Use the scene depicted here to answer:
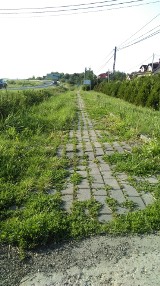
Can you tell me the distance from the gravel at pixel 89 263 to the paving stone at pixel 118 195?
806mm

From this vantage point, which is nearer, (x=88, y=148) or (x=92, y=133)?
(x=88, y=148)

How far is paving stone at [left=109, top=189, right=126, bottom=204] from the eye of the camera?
360 cm

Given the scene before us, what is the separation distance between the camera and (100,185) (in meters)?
4.09

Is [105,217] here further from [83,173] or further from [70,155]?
[70,155]

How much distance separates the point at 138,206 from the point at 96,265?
122cm

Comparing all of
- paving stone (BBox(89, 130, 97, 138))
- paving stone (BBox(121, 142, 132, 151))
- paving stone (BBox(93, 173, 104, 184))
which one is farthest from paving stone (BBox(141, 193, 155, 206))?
paving stone (BBox(89, 130, 97, 138))

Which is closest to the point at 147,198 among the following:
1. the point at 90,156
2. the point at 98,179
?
the point at 98,179

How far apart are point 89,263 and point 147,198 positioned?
151cm

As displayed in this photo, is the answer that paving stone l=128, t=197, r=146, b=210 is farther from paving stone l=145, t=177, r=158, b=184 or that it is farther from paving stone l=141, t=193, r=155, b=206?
paving stone l=145, t=177, r=158, b=184

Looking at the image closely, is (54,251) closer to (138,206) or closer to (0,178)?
(138,206)

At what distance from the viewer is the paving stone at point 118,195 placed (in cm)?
360

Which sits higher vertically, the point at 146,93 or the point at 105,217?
the point at 146,93

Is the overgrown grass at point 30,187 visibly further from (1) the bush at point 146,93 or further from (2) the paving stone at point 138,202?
(1) the bush at point 146,93

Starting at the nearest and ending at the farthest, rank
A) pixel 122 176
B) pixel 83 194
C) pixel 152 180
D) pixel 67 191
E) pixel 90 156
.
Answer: pixel 83 194
pixel 67 191
pixel 152 180
pixel 122 176
pixel 90 156
